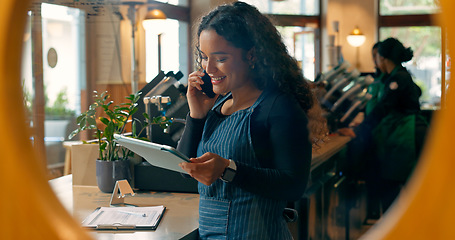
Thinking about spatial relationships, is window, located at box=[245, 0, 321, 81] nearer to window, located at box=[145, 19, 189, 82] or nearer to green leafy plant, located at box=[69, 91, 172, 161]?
window, located at box=[145, 19, 189, 82]

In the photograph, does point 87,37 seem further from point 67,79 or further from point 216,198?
point 216,198

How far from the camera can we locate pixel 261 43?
0.66 meters

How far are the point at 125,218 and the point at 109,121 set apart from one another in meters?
0.31

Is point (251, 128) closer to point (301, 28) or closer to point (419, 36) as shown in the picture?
point (419, 36)

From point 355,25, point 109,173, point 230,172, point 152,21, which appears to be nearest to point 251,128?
point 230,172

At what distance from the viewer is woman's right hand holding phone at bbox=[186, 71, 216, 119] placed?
2.35 feet

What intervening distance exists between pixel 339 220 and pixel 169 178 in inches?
44.5

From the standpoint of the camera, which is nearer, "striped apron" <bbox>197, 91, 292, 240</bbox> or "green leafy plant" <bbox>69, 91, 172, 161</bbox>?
"striped apron" <bbox>197, 91, 292, 240</bbox>

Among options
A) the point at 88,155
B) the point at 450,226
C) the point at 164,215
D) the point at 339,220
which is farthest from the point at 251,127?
the point at 339,220

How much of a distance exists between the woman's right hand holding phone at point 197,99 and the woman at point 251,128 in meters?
0.02

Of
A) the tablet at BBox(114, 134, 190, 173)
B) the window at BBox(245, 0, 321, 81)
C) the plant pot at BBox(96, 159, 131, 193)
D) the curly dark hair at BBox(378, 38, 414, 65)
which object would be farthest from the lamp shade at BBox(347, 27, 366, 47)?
the tablet at BBox(114, 134, 190, 173)

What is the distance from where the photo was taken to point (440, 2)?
0.61 feet

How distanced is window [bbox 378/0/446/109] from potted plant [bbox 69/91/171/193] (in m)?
0.61

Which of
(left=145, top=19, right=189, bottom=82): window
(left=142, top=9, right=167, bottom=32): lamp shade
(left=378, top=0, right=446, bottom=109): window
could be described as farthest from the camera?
(left=142, top=9, right=167, bottom=32): lamp shade
